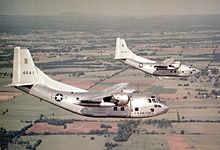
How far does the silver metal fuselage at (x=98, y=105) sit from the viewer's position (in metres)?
6.94

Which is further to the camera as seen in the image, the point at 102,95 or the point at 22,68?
the point at 22,68

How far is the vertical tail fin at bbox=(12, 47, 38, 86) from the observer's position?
6996 mm

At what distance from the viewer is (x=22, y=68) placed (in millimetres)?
7020

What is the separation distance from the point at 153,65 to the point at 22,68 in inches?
100

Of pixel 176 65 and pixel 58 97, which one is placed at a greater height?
pixel 176 65

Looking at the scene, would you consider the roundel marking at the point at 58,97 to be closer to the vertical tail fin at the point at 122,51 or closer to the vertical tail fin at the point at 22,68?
the vertical tail fin at the point at 22,68

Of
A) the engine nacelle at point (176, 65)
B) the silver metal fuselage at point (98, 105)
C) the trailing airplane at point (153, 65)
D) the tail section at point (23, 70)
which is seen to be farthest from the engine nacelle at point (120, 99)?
the engine nacelle at point (176, 65)

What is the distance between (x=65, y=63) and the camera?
8453mm

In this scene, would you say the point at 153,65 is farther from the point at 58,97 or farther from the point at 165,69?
the point at 58,97

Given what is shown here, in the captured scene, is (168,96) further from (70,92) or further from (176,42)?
(70,92)

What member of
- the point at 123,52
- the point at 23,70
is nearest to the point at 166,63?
the point at 123,52

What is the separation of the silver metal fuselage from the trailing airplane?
101cm

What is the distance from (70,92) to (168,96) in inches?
83.0

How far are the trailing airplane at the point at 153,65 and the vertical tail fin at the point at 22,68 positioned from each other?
1.84 m
